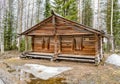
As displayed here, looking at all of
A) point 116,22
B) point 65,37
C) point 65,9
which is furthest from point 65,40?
point 116,22

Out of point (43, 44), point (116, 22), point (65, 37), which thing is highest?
point (116, 22)

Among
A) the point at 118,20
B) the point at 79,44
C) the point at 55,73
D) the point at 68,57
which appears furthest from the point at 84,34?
the point at 118,20

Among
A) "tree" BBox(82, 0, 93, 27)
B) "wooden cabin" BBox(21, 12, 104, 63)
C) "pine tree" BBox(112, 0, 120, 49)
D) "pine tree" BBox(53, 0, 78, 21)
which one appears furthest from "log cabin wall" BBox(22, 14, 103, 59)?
"tree" BBox(82, 0, 93, 27)

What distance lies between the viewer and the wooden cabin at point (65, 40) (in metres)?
15.1

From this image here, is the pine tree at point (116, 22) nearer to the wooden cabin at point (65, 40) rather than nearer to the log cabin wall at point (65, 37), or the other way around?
the wooden cabin at point (65, 40)

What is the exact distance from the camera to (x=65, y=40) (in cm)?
1697

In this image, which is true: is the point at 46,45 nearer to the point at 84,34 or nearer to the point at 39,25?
the point at 39,25

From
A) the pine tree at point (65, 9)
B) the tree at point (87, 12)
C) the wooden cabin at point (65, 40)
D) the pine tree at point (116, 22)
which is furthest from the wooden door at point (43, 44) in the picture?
the tree at point (87, 12)

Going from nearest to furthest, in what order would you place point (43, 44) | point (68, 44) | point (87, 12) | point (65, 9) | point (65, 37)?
point (68, 44)
point (65, 37)
point (43, 44)
point (65, 9)
point (87, 12)

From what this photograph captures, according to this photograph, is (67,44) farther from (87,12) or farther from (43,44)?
(87,12)

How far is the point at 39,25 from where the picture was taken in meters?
17.3

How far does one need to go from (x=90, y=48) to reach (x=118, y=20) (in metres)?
16.1

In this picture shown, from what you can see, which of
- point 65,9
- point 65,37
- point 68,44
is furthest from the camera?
point 65,9

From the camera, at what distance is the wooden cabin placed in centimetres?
1506
